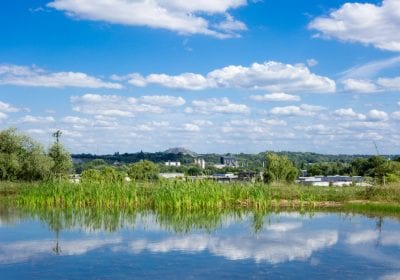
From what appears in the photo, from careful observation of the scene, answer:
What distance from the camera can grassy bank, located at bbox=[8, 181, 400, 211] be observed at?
75.4ft

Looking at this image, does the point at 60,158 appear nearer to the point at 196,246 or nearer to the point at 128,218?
the point at 128,218

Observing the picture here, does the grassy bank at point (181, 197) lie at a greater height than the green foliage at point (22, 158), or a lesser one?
lesser

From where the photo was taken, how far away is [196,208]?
22.6 metres

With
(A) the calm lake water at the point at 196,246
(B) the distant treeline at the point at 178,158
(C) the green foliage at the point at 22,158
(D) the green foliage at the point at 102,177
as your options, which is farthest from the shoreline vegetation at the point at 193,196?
(B) the distant treeline at the point at 178,158

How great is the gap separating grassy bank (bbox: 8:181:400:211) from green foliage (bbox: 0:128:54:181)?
32.6 feet

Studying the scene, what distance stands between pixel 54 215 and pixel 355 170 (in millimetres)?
57682

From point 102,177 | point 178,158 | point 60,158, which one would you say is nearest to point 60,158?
point 60,158

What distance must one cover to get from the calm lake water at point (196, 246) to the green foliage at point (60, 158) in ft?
66.6

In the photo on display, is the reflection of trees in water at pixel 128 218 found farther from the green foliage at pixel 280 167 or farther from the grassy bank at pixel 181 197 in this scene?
the green foliage at pixel 280 167

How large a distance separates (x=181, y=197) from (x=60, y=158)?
844 inches

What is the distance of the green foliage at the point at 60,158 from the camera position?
41031mm

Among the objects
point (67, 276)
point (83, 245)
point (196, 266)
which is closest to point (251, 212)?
point (83, 245)

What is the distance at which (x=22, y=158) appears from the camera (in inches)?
1415

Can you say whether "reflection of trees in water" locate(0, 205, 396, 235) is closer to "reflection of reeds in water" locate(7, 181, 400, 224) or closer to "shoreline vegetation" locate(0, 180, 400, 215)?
"reflection of reeds in water" locate(7, 181, 400, 224)
